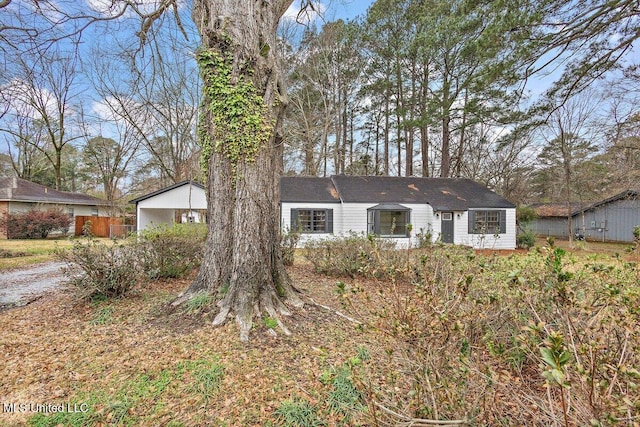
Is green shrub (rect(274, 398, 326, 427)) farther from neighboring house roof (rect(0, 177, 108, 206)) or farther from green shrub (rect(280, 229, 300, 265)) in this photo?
neighboring house roof (rect(0, 177, 108, 206))

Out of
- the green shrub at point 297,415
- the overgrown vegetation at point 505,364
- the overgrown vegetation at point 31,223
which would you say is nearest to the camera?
the overgrown vegetation at point 505,364

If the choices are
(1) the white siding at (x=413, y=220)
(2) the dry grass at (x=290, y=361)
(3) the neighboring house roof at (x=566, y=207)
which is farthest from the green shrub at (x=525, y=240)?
(2) the dry grass at (x=290, y=361)

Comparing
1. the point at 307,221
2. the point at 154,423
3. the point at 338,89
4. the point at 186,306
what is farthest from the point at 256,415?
the point at 338,89

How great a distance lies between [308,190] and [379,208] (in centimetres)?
367

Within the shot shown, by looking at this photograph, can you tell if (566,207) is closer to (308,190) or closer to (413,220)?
(413,220)

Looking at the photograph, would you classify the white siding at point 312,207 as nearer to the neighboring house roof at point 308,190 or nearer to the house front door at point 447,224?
the neighboring house roof at point 308,190

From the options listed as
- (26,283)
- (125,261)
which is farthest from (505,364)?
(26,283)

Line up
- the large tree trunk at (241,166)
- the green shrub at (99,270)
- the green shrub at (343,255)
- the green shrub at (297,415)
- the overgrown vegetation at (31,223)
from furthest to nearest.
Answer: the overgrown vegetation at (31,223), the green shrub at (343,255), the green shrub at (99,270), the large tree trunk at (241,166), the green shrub at (297,415)

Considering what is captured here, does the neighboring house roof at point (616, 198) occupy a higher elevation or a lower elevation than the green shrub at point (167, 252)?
higher

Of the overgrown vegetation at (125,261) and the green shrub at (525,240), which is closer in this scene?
the overgrown vegetation at (125,261)

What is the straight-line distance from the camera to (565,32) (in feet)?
19.2

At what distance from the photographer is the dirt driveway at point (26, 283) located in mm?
5344

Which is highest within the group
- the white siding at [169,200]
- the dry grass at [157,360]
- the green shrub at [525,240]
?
the white siding at [169,200]

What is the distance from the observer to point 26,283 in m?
6.60
